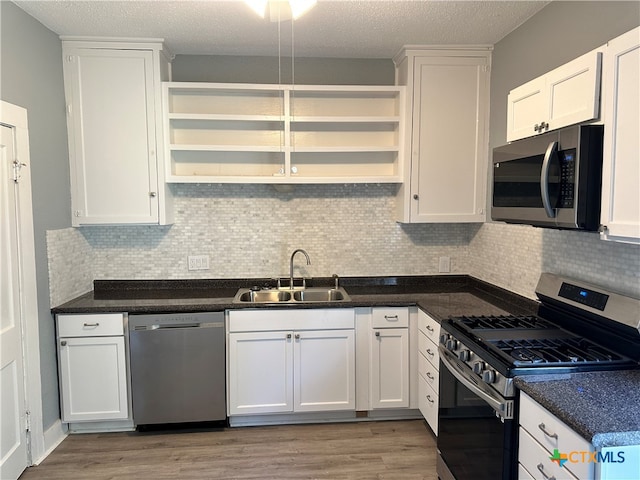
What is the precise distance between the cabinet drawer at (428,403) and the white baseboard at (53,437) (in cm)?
234

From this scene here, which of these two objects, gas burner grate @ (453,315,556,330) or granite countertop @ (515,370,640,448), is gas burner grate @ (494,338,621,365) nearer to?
granite countertop @ (515,370,640,448)

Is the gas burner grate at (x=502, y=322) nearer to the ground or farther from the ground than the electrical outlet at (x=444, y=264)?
nearer to the ground

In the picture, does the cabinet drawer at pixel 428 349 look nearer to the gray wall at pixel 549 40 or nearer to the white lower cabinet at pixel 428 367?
the white lower cabinet at pixel 428 367

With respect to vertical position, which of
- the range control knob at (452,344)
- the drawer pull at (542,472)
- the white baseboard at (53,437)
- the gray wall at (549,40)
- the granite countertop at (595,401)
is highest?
the gray wall at (549,40)

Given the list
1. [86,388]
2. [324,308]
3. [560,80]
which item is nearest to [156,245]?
[86,388]

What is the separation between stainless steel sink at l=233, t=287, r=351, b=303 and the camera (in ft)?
10.2

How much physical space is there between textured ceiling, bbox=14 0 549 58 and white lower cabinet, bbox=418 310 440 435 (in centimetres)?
180

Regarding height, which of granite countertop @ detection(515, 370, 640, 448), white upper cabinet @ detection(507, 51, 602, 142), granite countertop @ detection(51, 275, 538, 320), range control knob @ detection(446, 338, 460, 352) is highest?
white upper cabinet @ detection(507, 51, 602, 142)

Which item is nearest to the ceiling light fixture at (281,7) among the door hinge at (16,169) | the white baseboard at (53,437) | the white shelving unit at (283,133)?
the white shelving unit at (283,133)

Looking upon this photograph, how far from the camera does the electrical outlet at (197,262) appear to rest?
3229 mm

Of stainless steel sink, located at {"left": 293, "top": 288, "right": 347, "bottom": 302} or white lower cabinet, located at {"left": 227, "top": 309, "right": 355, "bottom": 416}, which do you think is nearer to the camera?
white lower cabinet, located at {"left": 227, "top": 309, "right": 355, "bottom": 416}

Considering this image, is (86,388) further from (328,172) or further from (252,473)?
Answer: (328,172)

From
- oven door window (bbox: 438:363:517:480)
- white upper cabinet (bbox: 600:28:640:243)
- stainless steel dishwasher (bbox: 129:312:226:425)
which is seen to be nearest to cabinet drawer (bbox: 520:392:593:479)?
oven door window (bbox: 438:363:517:480)

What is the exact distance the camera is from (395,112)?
10.3ft
